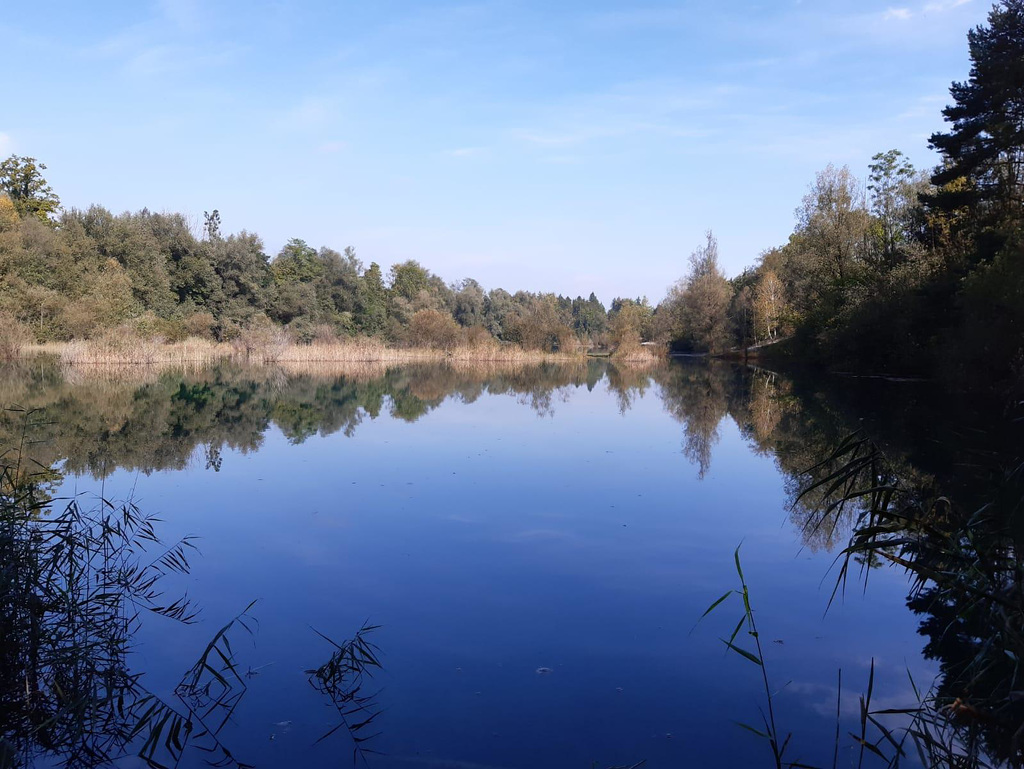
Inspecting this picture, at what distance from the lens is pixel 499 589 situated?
17.8 ft

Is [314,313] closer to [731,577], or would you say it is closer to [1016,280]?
[1016,280]

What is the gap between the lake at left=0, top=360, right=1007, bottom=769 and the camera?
3465 mm

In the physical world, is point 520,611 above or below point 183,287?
below

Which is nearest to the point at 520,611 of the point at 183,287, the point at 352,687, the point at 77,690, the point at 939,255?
the point at 352,687

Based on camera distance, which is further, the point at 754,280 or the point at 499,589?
the point at 754,280

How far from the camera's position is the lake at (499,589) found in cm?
346

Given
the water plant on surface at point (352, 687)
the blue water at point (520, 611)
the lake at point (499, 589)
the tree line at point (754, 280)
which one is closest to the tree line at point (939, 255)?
the tree line at point (754, 280)

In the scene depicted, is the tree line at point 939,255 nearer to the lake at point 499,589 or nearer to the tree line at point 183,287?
the lake at point 499,589

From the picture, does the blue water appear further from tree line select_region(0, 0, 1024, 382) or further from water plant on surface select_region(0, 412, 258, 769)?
tree line select_region(0, 0, 1024, 382)

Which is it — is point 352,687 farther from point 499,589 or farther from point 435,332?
point 435,332

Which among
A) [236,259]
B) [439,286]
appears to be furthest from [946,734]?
[439,286]

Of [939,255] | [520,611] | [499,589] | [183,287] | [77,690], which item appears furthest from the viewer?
[183,287]

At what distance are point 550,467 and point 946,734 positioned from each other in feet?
23.5

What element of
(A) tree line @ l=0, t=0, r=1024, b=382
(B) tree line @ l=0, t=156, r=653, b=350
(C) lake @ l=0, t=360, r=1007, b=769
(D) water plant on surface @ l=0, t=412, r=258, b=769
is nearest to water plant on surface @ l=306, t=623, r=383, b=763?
(C) lake @ l=0, t=360, r=1007, b=769
